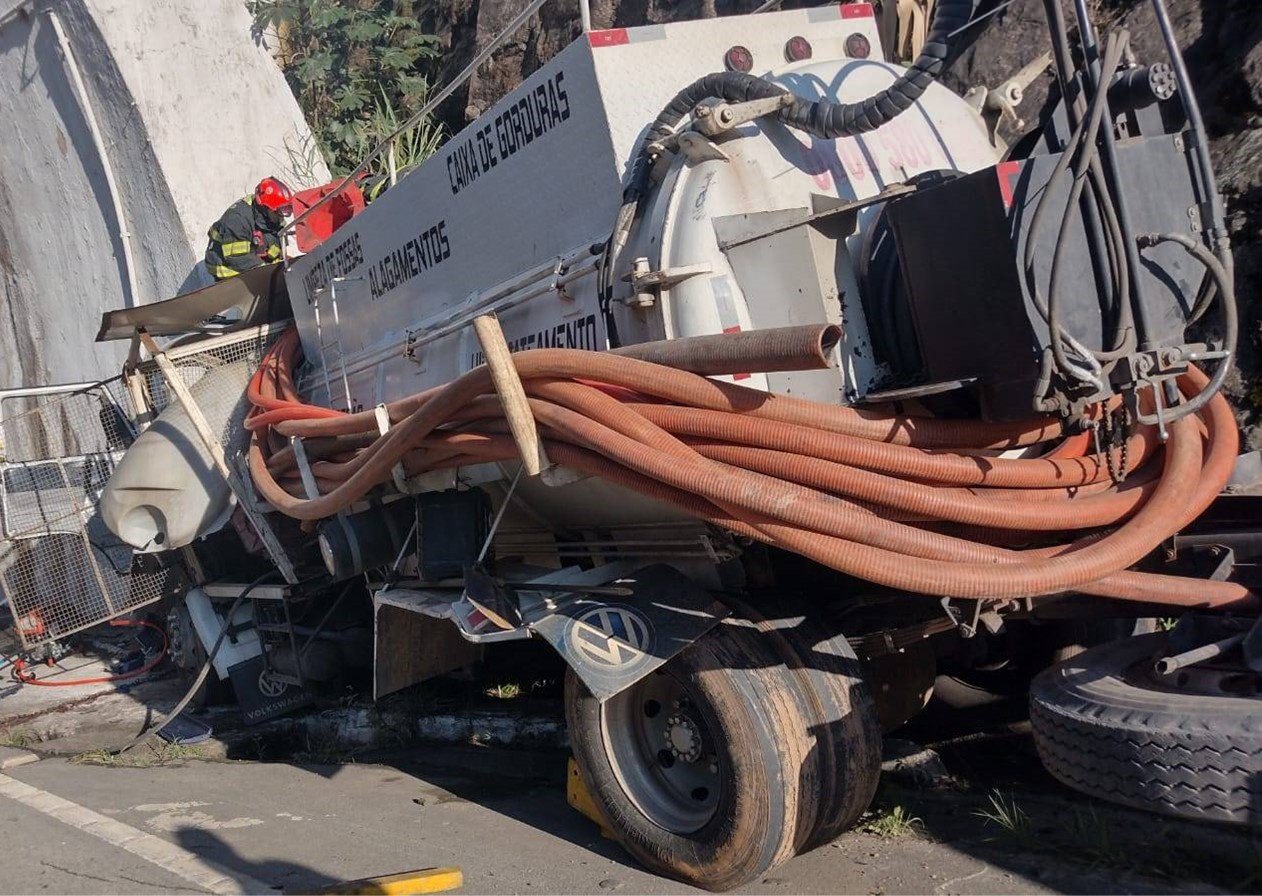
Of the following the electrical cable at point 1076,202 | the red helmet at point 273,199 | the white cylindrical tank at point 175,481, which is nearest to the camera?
the electrical cable at point 1076,202

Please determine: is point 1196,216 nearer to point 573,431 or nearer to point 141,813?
point 573,431

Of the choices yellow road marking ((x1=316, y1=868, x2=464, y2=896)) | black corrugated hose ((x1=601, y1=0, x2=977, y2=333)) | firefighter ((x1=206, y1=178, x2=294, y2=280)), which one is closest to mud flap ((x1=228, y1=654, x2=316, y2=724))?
firefighter ((x1=206, y1=178, x2=294, y2=280))

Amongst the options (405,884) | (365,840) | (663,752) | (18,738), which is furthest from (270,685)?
(663,752)

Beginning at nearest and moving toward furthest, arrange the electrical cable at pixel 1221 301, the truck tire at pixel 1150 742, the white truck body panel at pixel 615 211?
the truck tire at pixel 1150 742
the electrical cable at pixel 1221 301
the white truck body panel at pixel 615 211

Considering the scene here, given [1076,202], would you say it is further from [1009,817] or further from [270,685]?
[270,685]

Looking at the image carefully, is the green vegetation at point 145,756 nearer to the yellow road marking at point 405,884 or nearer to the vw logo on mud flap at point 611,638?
the yellow road marking at point 405,884

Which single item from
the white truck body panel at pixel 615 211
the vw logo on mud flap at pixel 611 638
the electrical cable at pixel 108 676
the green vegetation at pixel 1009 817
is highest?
the white truck body panel at pixel 615 211

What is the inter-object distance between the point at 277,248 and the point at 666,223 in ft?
17.8

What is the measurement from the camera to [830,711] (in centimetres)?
388

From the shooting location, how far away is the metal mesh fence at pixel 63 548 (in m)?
7.87

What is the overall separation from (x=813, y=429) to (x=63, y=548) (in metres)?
6.44

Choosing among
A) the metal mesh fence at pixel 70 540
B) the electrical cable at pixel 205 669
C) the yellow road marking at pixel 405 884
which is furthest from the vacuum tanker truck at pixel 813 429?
the metal mesh fence at pixel 70 540

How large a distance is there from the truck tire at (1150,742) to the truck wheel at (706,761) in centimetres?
80

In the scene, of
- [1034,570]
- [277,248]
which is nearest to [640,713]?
[1034,570]
